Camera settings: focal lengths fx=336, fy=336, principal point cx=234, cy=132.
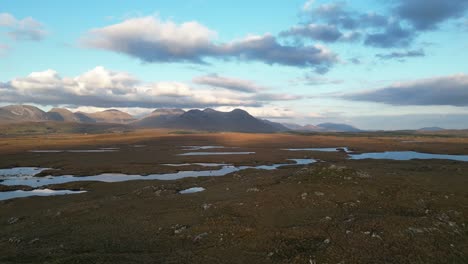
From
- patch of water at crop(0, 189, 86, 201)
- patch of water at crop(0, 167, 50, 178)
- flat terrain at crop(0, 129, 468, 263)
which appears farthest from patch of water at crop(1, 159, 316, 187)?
→ flat terrain at crop(0, 129, 468, 263)

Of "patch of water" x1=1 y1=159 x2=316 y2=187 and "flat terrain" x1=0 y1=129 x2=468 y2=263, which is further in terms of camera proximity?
"patch of water" x1=1 y1=159 x2=316 y2=187

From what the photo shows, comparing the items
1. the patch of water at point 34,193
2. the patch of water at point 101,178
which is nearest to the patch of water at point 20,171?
the patch of water at point 101,178

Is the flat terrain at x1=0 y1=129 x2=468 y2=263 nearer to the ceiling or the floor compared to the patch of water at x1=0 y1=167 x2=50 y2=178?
nearer to the ceiling

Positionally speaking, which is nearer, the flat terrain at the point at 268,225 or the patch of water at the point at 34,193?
the flat terrain at the point at 268,225

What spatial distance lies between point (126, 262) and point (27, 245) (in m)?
12.4

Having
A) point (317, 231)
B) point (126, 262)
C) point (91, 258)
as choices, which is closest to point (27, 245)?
point (91, 258)

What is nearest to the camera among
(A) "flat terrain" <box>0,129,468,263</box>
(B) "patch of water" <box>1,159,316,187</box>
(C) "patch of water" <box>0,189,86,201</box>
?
(A) "flat terrain" <box>0,129,468,263</box>

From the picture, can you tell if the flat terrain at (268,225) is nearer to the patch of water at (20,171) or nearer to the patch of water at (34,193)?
the patch of water at (34,193)

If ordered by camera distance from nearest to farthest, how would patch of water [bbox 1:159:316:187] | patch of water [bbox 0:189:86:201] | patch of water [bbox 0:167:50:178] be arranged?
patch of water [bbox 0:189:86:201] → patch of water [bbox 1:159:316:187] → patch of water [bbox 0:167:50:178]

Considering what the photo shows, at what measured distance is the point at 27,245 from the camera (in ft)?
89.9

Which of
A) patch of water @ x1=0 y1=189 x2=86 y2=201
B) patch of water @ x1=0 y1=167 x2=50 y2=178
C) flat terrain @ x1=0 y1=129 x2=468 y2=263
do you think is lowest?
patch of water @ x1=0 y1=189 x2=86 y2=201

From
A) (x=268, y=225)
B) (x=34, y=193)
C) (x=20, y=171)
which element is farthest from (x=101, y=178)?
(x=268, y=225)

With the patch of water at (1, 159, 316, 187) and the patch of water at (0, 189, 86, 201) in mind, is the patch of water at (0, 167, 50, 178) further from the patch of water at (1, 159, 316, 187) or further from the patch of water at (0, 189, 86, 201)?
the patch of water at (0, 189, 86, 201)

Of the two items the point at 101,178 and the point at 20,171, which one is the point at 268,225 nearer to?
the point at 101,178
